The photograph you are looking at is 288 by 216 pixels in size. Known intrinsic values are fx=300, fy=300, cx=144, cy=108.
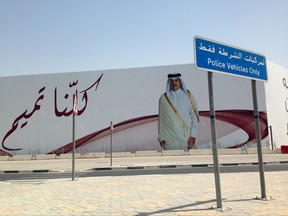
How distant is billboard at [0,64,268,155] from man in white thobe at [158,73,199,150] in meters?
0.62

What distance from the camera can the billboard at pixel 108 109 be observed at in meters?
30.8

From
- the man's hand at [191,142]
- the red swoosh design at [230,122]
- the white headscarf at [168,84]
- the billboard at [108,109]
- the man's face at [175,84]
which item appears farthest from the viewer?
the man's face at [175,84]

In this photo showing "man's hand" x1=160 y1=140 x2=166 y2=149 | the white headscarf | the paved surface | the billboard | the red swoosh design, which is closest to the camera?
the paved surface

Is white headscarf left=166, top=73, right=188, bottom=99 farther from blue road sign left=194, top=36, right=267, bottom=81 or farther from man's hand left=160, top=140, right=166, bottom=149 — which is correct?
blue road sign left=194, top=36, right=267, bottom=81

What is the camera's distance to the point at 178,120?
30.0 metres

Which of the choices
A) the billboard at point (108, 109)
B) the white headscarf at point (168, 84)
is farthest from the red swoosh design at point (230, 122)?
the white headscarf at point (168, 84)

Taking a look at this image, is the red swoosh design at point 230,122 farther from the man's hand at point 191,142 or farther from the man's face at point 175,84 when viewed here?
the man's face at point 175,84

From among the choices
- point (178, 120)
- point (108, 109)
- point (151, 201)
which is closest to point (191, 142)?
point (178, 120)

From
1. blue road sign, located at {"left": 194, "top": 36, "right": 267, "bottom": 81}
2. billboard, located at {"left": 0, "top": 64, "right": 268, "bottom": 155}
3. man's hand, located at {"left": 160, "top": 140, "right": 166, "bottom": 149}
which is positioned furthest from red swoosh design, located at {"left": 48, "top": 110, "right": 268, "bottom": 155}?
blue road sign, located at {"left": 194, "top": 36, "right": 267, "bottom": 81}

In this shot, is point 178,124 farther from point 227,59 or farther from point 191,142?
point 227,59

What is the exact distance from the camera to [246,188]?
8.02 meters

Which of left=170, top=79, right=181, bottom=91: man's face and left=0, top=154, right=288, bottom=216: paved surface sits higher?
left=170, top=79, right=181, bottom=91: man's face

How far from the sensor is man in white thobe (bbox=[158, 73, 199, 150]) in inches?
1186

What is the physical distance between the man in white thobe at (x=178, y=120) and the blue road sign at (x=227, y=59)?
23.1m
